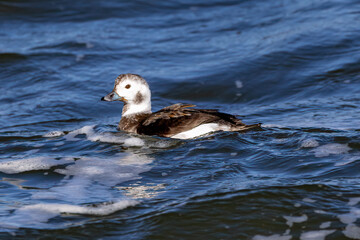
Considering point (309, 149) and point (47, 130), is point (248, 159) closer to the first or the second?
→ point (309, 149)

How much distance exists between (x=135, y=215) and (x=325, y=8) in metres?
9.83

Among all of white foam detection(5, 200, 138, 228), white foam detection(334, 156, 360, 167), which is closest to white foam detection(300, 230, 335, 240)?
white foam detection(334, 156, 360, 167)

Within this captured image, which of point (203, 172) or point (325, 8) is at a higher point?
point (325, 8)

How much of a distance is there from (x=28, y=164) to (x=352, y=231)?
347 cm

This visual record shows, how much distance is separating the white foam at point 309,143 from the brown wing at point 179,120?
2.83 feet

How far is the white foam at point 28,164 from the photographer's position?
622 centimetres

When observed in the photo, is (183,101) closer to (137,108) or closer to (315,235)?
(137,108)

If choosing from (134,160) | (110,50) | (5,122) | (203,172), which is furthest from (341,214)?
(110,50)

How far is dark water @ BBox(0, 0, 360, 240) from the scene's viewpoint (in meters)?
4.88

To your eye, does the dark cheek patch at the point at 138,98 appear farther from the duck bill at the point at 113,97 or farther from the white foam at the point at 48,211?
the white foam at the point at 48,211

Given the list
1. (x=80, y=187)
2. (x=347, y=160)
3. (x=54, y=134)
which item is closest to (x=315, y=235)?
(x=347, y=160)

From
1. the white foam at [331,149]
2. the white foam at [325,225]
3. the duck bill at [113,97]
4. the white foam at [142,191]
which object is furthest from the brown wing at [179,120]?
the white foam at [325,225]

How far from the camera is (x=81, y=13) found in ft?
47.7

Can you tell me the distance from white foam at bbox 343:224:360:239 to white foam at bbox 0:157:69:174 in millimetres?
3192
